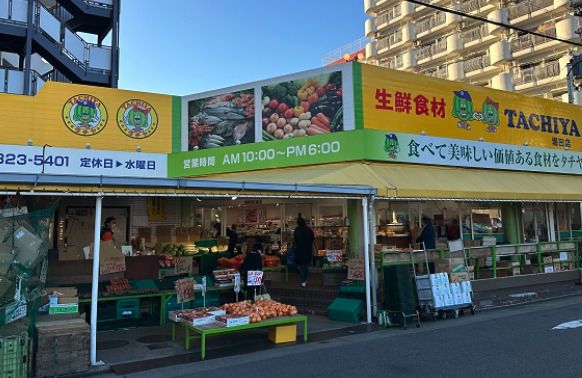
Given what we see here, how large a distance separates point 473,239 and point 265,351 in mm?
11057

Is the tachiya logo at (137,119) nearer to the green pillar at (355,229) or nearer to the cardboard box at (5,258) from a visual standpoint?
the green pillar at (355,229)

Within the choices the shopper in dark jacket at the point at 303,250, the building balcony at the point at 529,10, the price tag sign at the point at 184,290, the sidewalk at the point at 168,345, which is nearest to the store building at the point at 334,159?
the shopper in dark jacket at the point at 303,250

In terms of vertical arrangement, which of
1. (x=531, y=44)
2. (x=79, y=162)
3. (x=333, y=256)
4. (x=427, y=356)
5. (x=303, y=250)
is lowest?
(x=427, y=356)

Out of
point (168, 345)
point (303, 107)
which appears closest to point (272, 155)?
point (303, 107)

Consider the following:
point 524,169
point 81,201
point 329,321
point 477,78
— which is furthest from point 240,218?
point 477,78

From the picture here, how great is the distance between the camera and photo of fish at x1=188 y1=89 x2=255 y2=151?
1523 centimetres

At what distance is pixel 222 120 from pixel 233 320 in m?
9.13

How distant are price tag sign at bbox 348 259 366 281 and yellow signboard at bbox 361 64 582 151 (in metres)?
4.29

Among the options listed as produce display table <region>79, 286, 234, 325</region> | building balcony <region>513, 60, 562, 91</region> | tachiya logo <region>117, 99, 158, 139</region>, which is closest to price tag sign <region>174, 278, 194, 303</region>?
produce display table <region>79, 286, 234, 325</region>

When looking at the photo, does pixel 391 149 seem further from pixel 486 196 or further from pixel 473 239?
pixel 473 239

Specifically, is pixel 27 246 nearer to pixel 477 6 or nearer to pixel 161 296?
pixel 161 296

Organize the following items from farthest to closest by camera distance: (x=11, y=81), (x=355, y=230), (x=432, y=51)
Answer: (x=432, y=51), (x=11, y=81), (x=355, y=230)

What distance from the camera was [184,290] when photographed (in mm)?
9102

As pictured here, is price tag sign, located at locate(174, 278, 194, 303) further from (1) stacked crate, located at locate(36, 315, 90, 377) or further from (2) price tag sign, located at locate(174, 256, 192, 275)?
(2) price tag sign, located at locate(174, 256, 192, 275)
